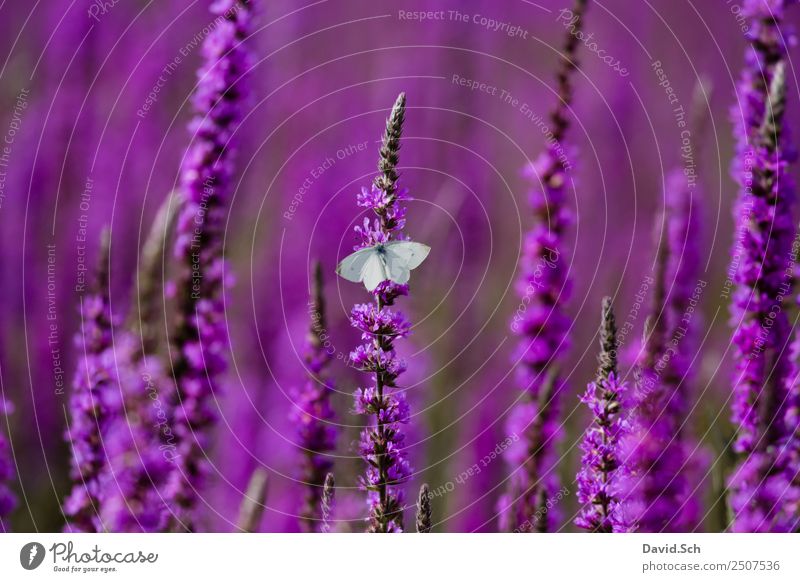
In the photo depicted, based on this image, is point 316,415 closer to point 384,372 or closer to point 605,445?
point 384,372

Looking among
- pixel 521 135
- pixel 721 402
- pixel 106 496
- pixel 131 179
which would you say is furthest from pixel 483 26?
pixel 106 496

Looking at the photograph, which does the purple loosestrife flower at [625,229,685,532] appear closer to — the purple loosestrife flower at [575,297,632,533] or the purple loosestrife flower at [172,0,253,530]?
the purple loosestrife flower at [575,297,632,533]

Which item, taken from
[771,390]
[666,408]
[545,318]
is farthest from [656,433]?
[545,318]

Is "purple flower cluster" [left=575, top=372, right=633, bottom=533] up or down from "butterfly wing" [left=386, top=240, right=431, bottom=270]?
down

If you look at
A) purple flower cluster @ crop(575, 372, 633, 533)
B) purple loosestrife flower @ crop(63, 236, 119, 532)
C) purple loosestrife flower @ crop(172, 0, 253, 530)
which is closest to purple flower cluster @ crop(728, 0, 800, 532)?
purple flower cluster @ crop(575, 372, 633, 533)

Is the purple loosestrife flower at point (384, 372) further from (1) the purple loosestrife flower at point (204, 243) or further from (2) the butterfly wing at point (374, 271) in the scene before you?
(1) the purple loosestrife flower at point (204, 243)

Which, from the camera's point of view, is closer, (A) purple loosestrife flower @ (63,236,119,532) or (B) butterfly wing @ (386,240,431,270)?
(A) purple loosestrife flower @ (63,236,119,532)
